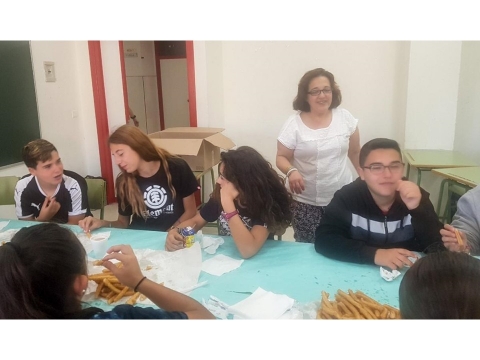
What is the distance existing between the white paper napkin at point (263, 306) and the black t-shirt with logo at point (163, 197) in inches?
18.6

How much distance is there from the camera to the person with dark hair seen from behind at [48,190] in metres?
0.92

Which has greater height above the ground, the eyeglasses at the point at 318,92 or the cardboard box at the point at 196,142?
the eyeglasses at the point at 318,92

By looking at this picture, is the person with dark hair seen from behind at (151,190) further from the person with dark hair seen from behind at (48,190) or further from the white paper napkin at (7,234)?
the white paper napkin at (7,234)

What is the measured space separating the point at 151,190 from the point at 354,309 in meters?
0.66

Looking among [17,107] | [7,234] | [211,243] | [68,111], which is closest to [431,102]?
[211,243]

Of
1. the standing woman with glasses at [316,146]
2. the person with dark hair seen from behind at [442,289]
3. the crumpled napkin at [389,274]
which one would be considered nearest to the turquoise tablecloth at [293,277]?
the crumpled napkin at [389,274]

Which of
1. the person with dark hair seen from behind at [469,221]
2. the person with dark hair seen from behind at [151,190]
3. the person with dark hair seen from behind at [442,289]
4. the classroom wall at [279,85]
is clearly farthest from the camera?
the person with dark hair seen from behind at [151,190]

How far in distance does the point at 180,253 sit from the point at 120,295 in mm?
193

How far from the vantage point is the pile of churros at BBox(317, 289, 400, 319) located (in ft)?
1.79

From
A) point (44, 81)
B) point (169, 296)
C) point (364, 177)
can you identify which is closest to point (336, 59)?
point (364, 177)

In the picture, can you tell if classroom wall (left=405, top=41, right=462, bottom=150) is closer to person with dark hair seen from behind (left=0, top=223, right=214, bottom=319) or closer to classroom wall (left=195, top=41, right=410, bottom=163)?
classroom wall (left=195, top=41, right=410, bottom=163)

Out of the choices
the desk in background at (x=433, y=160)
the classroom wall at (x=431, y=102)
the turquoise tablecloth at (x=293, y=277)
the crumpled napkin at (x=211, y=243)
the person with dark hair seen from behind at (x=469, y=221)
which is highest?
the classroom wall at (x=431, y=102)

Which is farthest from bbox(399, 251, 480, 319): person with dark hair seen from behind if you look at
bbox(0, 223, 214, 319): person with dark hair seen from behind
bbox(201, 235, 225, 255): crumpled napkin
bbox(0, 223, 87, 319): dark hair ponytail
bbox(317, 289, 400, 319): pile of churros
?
bbox(201, 235, 225, 255): crumpled napkin
